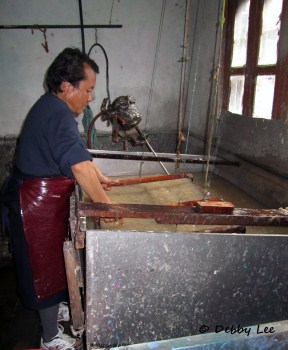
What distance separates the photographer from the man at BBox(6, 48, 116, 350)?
1.78m

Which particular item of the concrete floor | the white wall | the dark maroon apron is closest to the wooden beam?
the dark maroon apron

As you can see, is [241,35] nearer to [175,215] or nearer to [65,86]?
[65,86]

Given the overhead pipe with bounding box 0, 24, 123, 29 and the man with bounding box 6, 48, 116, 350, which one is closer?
the man with bounding box 6, 48, 116, 350

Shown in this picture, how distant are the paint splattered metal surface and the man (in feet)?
1.84

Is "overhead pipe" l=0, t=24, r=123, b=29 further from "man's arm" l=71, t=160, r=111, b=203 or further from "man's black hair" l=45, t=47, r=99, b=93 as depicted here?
"man's arm" l=71, t=160, r=111, b=203

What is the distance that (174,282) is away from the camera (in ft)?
4.49

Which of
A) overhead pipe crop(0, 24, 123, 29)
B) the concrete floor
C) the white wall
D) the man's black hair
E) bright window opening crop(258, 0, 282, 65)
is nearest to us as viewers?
the man's black hair

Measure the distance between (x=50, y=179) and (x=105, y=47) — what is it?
125 inches

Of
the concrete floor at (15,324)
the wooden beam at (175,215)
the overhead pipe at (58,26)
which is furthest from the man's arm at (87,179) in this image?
the overhead pipe at (58,26)

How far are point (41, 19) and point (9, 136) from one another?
5.77 feet

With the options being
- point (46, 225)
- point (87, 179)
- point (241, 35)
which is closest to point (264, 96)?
point (241, 35)

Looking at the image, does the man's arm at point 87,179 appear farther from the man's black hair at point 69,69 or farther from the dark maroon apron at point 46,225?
the man's black hair at point 69,69

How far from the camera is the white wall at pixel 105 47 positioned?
4.08 m

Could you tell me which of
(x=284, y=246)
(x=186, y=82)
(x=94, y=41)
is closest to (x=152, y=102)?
(x=186, y=82)
